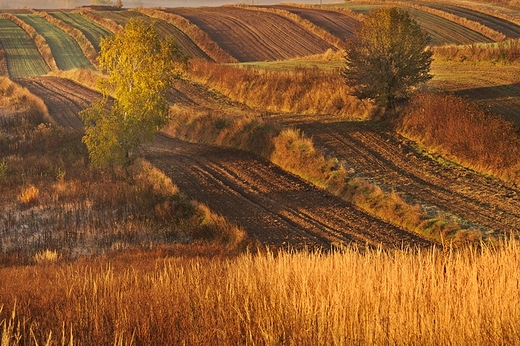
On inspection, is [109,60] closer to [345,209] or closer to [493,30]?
[345,209]

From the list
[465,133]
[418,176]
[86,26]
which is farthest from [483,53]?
[86,26]

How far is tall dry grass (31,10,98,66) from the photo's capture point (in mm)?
59447

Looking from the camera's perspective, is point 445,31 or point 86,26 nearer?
point 445,31

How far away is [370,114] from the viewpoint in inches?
1136

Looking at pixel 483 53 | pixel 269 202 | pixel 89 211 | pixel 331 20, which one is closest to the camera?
pixel 89 211

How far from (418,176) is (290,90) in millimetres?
14593

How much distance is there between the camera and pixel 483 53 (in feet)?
132

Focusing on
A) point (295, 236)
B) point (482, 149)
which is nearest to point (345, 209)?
point (295, 236)

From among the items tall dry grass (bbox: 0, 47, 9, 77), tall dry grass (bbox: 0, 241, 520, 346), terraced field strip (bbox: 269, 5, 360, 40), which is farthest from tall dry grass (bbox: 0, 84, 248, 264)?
terraced field strip (bbox: 269, 5, 360, 40)

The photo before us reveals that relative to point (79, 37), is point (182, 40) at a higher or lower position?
higher

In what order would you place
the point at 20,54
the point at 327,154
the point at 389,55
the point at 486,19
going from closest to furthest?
the point at 327,154, the point at 389,55, the point at 20,54, the point at 486,19

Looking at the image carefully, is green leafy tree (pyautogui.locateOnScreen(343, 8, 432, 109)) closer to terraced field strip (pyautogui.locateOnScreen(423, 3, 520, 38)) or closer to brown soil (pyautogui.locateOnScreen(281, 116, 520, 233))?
brown soil (pyautogui.locateOnScreen(281, 116, 520, 233))

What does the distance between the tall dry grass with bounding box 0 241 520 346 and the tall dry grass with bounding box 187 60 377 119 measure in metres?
22.1

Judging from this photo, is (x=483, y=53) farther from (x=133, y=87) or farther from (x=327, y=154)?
(x=133, y=87)
